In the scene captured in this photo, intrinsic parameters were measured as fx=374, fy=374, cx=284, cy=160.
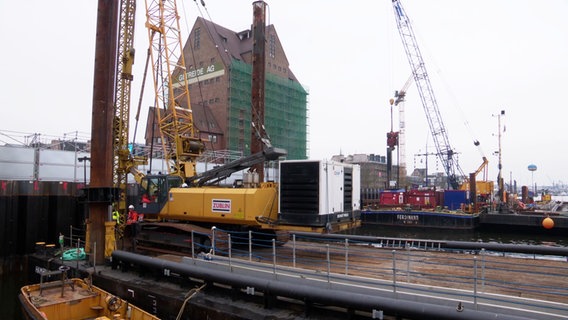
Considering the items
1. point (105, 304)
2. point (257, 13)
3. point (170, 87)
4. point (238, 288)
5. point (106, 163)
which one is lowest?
point (105, 304)

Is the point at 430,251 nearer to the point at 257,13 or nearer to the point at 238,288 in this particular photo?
the point at 238,288

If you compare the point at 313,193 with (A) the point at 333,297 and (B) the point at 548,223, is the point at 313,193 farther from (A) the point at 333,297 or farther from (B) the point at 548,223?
(B) the point at 548,223

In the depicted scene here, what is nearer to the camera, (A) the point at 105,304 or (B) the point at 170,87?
(A) the point at 105,304

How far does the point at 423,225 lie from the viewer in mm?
41844

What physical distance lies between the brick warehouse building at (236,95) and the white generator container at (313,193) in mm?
48100

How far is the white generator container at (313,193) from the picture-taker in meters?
11.5

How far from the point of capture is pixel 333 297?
7.39m

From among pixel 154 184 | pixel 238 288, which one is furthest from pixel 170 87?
pixel 238 288

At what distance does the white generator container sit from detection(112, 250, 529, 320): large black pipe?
326cm

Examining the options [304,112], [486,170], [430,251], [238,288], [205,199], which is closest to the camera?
[238,288]

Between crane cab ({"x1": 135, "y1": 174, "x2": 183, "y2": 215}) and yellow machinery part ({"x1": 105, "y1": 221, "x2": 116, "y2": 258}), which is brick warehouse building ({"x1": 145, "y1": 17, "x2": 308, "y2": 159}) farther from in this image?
yellow machinery part ({"x1": 105, "y1": 221, "x2": 116, "y2": 258})

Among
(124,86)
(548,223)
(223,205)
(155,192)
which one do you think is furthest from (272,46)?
(223,205)

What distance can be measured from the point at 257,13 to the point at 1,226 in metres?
17.1

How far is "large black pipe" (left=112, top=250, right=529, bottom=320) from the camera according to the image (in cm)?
624
